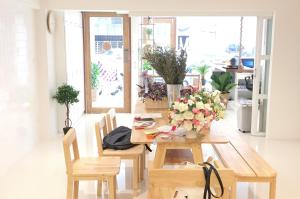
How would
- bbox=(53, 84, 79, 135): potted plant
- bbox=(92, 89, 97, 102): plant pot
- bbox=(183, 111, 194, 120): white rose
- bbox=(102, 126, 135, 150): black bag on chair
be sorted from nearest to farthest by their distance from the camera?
bbox=(183, 111, 194, 120): white rose < bbox=(102, 126, 135, 150): black bag on chair < bbox=(53, 84, 79, 135): potted plant < bbox=(92, 89, 97, 102): plant pot

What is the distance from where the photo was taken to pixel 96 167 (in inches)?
116

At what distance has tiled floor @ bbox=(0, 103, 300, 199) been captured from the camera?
346 cm

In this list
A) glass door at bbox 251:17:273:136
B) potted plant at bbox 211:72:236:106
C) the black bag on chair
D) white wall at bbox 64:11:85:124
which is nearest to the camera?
the black bag on chair

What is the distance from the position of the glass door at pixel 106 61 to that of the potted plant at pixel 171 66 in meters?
3.58

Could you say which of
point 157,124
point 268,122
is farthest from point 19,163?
point 268,122

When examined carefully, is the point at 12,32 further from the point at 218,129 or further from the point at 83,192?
the point at 218,129

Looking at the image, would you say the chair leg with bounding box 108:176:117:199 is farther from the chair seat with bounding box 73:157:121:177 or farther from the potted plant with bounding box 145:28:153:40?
the potted plant with bounding box 145:28:153:40

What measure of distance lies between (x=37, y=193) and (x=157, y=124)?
1413 mm

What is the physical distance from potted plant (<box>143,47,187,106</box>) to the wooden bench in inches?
29.4

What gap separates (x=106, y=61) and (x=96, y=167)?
463 centimetres

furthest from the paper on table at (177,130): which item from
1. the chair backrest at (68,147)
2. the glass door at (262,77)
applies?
the glass door at (262,77)

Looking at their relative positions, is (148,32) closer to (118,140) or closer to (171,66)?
(171,66)

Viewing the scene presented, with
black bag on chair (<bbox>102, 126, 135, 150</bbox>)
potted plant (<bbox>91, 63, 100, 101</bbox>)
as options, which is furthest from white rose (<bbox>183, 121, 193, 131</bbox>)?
potted plant (<bbox>91, 63, 100, 101</bbox>)

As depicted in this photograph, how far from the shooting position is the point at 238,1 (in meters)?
5.25
